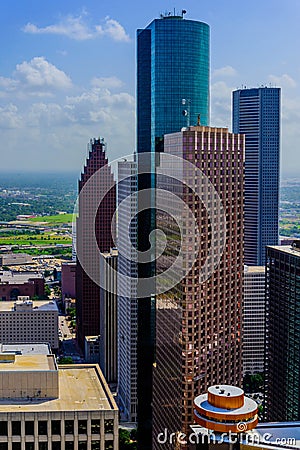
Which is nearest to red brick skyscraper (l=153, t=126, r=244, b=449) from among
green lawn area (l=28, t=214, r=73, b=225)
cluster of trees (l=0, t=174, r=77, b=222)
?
cluster of trees (l=0, t=174, r=77, b=222)

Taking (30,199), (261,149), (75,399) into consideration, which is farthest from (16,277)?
(75,399)

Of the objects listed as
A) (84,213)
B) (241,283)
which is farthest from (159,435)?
(84,213)

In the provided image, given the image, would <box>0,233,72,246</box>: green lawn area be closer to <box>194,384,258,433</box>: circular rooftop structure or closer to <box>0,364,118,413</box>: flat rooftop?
<box>0,364,118,413</box>: flat rooftop

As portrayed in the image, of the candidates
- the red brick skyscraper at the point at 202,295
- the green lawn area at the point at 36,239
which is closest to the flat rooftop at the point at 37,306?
the red brick skyscraper at the point at 202,295

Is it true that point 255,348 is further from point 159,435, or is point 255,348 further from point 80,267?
point 159,435

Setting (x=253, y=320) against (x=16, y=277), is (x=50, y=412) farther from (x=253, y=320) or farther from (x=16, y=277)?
(x=16, y=277)
